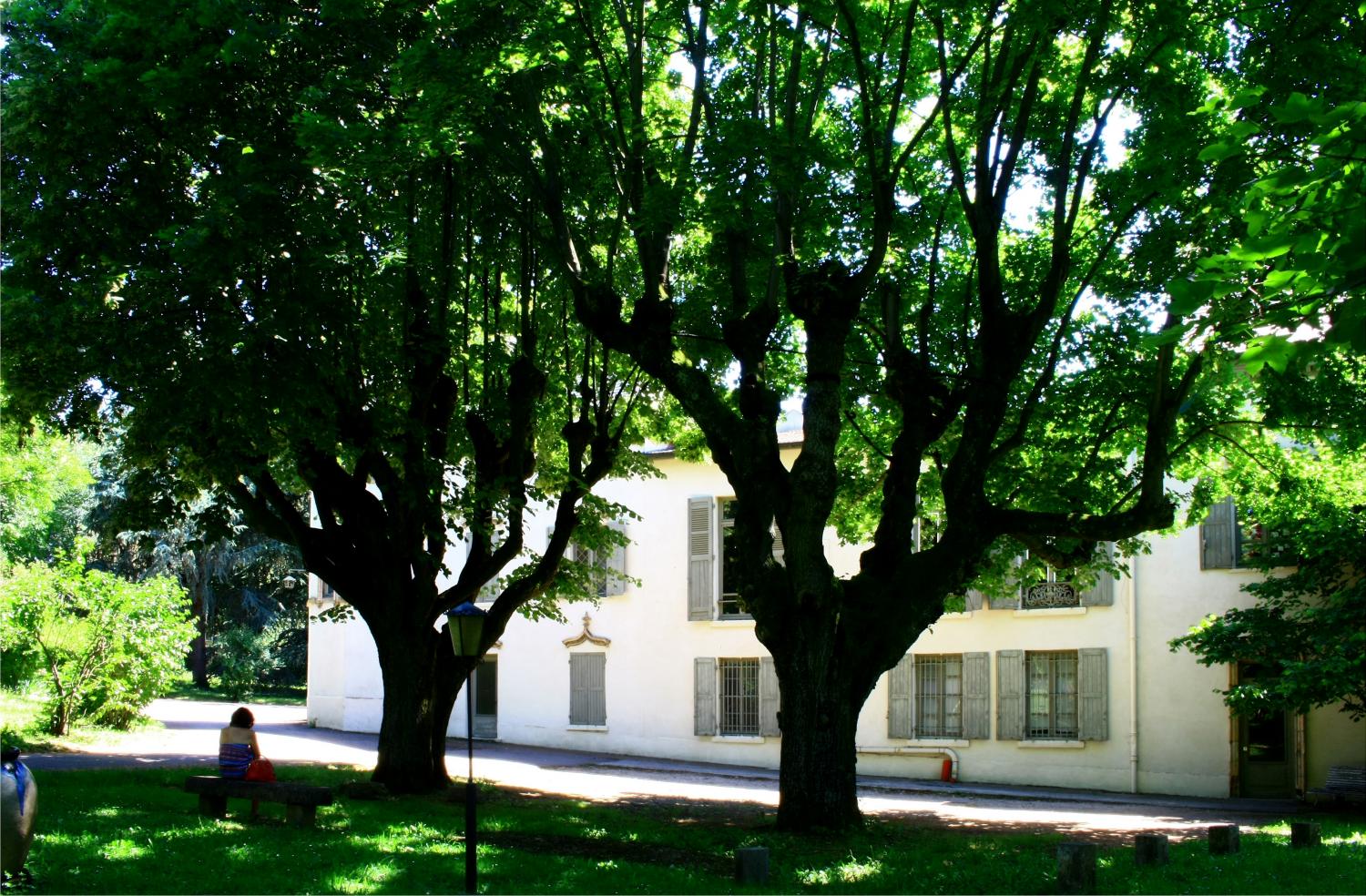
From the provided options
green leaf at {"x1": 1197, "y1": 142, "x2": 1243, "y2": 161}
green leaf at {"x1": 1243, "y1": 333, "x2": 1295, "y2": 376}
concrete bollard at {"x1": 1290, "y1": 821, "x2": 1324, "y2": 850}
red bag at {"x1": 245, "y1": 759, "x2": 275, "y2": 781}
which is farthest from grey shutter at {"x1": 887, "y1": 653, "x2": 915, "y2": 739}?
green leaf at {"x1": 1243, "y1": 333, "x2": 1295, "y2": 376}

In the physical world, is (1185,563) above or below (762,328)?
below

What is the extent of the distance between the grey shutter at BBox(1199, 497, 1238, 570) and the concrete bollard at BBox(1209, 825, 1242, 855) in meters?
9.75

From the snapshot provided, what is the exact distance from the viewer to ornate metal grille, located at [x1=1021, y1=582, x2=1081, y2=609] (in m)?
22.5

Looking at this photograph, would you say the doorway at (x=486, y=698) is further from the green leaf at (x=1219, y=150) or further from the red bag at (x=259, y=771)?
the green leaf at (x=1219, y=150)

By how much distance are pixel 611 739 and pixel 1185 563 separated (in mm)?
12452

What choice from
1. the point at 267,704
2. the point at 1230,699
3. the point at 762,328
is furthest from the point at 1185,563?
the point at 267,704

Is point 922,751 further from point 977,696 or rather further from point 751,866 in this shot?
point 751,866

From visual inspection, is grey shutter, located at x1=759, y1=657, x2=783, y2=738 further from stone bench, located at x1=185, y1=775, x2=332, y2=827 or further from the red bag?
stone bench, located at x1=185, y1=775, x2=332, y2=827

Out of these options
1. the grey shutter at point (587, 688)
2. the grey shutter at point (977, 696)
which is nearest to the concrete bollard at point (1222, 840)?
the grey shutter at point (977, 696)

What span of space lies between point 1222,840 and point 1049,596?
35.5 feet

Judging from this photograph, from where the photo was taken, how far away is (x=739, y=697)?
25.8 meters

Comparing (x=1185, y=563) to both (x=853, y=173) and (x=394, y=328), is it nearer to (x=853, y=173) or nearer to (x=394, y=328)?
(x=853, y=173)

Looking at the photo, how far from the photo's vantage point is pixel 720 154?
39.5 feet

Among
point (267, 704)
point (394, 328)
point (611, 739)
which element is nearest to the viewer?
point (394, 328)
